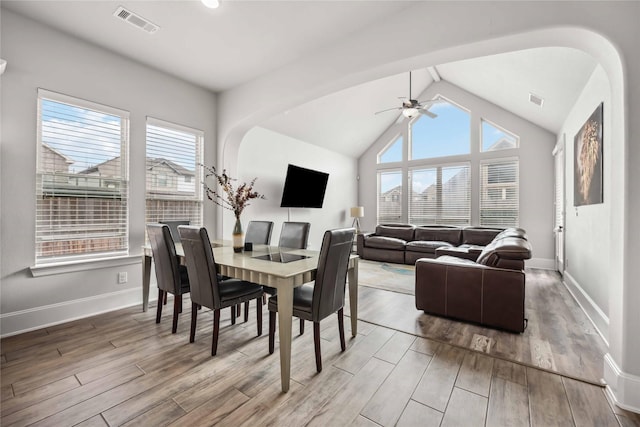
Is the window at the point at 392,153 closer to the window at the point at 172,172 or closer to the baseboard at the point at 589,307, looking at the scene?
the baseboard at the point at 589,307

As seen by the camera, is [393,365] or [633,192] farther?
[393,365]

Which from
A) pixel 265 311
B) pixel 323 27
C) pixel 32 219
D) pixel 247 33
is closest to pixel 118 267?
pixel 32 219

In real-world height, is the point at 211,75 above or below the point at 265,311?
above

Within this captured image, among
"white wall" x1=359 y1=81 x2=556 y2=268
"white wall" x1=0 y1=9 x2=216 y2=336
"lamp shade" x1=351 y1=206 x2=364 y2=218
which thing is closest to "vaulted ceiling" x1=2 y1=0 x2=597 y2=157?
"white wall" x1=0 y1=9 x2=216 y2=336

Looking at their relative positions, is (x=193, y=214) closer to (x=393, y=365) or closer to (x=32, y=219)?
(x=32, y=219)

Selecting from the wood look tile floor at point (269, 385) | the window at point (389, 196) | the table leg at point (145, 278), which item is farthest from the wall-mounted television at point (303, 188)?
the wood look tile floor at point (269, 385)

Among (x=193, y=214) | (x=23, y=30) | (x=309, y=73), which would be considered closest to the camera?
(x=23, y=30)

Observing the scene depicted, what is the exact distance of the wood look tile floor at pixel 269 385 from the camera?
1.52 m

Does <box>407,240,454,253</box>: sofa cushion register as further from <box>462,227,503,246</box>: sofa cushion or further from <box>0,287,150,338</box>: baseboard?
<box>0,287,150,338</box>: baseboard

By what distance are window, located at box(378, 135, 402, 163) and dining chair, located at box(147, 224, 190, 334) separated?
634 centimetres

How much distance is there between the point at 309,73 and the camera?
297 centimetres

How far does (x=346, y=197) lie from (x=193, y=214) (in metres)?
A: 4.54

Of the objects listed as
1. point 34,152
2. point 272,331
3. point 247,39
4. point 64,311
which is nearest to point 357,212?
point 247,39

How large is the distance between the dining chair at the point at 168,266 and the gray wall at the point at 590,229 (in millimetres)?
3310
